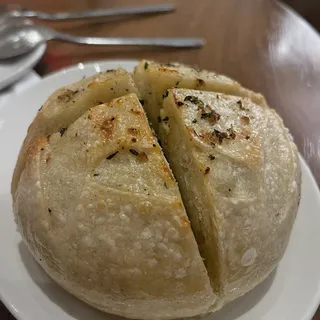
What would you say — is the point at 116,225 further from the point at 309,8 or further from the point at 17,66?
the point at 309,8

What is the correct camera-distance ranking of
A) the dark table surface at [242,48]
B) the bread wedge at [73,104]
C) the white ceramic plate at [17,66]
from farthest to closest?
1. the dark table surface at [242,48]
2. the white ceramic plate at [17,66]
3. the bread wedge at [73,104]

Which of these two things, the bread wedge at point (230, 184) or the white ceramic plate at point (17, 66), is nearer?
the bread wedge at point (230, 184)

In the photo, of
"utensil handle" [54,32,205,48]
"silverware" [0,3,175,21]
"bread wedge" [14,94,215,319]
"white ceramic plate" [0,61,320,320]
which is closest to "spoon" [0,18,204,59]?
"utensil handle" [54,32,205,48]

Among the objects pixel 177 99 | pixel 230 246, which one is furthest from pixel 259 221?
pixel 177 99

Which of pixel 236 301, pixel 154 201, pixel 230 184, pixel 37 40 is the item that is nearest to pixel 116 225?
pixel 154 201

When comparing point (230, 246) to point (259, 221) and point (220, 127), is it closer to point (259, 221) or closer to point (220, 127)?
point (259, 221)

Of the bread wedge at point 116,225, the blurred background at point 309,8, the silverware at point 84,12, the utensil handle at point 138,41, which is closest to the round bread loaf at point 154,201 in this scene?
the bread wedge at point 116,225

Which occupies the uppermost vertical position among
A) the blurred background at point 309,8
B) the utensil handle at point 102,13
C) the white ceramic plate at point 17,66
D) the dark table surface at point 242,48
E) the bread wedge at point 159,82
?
the bread wedge at point 159,82

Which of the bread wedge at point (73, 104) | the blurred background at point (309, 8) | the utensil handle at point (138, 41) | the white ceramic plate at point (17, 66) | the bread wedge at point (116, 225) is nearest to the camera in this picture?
the bread wedge at point (116, 225)

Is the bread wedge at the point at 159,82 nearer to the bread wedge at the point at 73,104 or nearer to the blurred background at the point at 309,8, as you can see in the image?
the bread wedge at the point at 73,104
